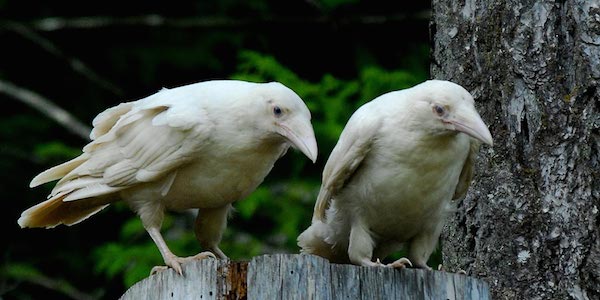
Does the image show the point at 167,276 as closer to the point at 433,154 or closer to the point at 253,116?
the point at 253,116

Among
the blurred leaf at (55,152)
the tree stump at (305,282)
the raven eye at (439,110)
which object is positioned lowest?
the blurred leaf at (55,152)

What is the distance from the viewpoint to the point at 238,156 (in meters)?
5.23

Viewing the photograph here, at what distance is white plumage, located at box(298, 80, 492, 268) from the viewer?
5.05m

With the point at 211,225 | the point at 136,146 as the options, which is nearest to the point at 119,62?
the point at 211,225

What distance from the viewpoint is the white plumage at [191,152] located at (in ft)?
17.1

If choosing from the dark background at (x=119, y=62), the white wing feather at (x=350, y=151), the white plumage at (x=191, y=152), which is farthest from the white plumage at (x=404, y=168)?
the dark background at (x=119, y=62)

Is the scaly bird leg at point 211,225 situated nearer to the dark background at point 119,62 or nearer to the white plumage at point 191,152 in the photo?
the white plumage at point 191,152

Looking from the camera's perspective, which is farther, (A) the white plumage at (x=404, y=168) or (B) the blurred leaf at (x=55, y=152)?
(B) the blurred leaf at (x=55, y=152)

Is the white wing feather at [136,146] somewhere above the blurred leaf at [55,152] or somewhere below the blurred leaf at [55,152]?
above

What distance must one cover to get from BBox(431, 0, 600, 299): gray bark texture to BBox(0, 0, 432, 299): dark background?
3.29 m

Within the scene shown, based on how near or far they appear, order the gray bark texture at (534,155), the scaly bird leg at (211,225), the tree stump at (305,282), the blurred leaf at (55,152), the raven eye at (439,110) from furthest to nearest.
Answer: the blurred leaf at (55,152) < the scaly bird leg at (211,225) < the gray bark texture at (534,155) < the raven eye at (439,110) < the tree stump at (305,282)

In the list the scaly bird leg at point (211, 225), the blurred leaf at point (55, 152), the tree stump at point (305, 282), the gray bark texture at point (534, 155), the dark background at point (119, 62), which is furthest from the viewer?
the dark background at point (119, 62)

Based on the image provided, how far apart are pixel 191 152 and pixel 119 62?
17.4 feet

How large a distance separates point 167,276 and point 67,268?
565 centimetres
